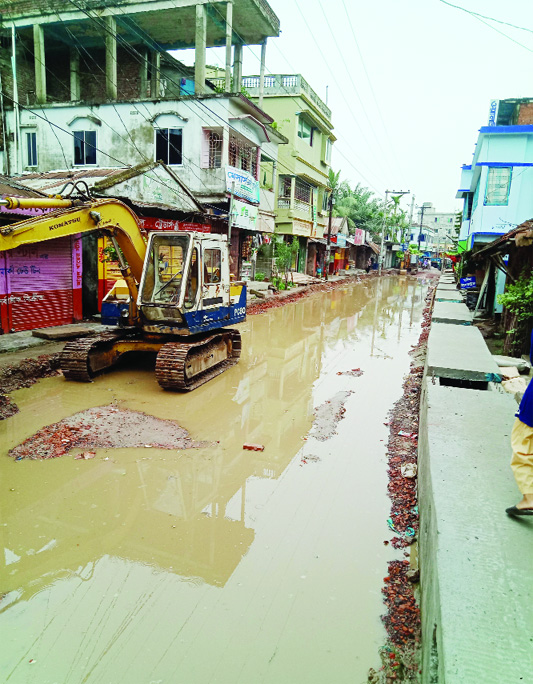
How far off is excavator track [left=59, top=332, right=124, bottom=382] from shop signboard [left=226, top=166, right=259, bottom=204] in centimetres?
1241

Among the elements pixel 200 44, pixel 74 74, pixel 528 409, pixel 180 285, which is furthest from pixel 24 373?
pixel 74 74

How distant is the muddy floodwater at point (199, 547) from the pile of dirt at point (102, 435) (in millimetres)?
129

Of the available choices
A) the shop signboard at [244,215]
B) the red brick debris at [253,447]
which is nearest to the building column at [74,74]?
the shop signboard at [244,215]

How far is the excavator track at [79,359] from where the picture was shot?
28.9 ft

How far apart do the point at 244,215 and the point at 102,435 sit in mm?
16535

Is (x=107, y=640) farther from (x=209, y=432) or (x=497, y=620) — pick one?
(x=209, y=432)

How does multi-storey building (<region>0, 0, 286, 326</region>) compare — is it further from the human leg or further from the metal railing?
the human leg

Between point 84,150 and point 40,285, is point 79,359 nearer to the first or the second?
point 40,285

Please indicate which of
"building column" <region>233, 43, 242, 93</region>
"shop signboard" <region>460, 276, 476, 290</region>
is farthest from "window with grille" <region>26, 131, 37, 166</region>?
"shop signboard" <region>460, 276, 476, 290</region>

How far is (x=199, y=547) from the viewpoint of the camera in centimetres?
436

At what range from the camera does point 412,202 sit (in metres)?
75.5

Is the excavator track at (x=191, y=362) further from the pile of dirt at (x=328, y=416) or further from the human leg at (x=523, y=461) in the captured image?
the human leg at (x=523, y=461)

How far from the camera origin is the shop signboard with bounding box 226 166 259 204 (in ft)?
64.6

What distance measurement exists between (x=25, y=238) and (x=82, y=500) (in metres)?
3.88
